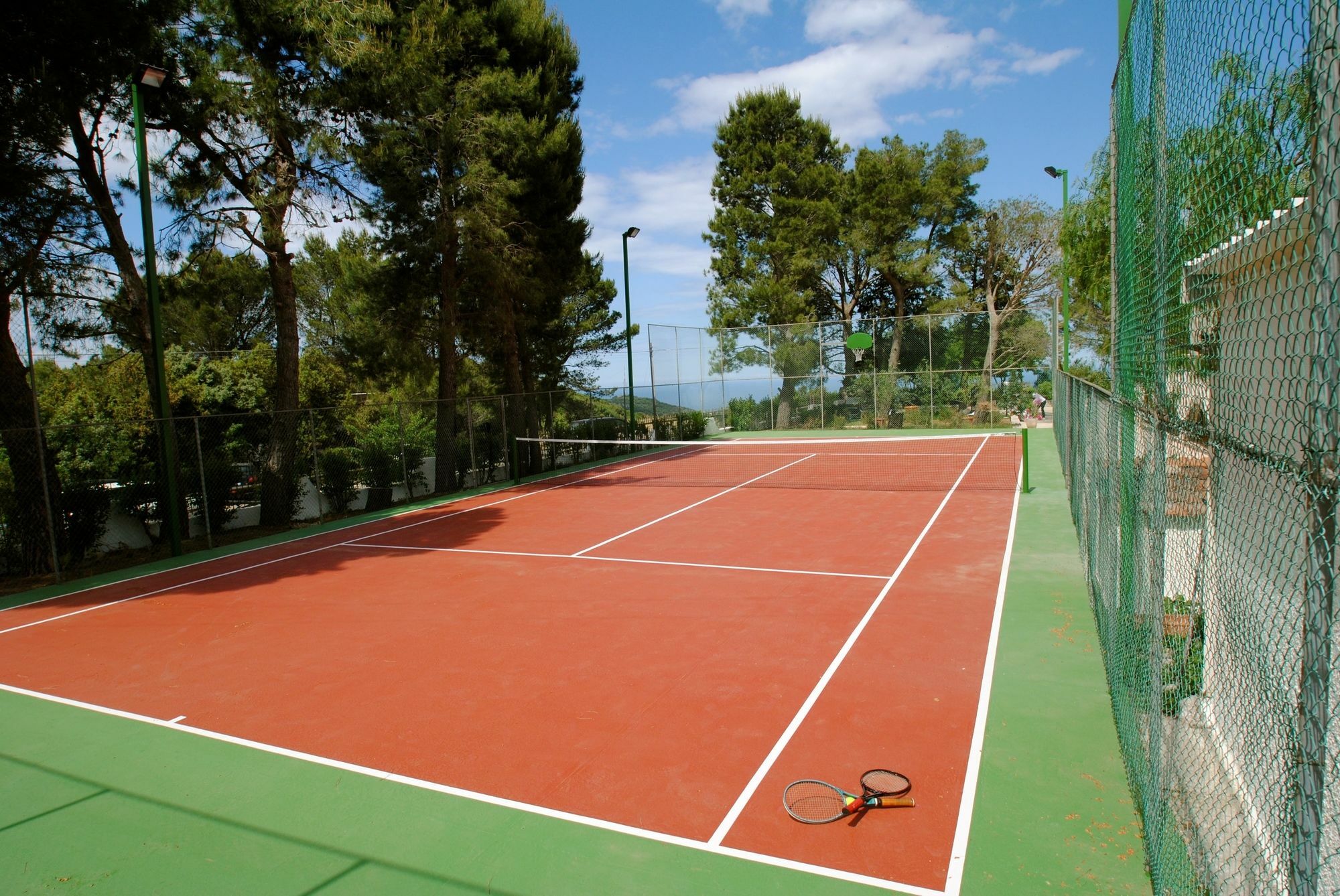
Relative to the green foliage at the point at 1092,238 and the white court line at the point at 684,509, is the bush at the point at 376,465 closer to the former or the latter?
the white court line at the point at 684,509

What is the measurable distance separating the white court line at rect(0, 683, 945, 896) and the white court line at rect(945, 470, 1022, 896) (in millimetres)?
185

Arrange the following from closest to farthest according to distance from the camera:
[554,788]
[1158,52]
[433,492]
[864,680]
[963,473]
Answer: [1158,52] < [554,788] < [864,680] < [963,473] < [433,492]

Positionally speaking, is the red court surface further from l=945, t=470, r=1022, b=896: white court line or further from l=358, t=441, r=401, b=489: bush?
l=358, t=441, r=401, b=489: bush

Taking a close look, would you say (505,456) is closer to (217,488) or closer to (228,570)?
(217,488)

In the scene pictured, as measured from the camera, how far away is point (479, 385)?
29.9 metres

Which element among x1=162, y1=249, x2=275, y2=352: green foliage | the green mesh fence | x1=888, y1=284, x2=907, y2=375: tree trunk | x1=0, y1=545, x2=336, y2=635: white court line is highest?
x1=162, y1=249, x2=275, y2=352: green foliage

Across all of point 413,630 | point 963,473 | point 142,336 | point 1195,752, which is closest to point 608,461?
point 963,473

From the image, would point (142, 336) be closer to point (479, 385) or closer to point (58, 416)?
point (58, 416)

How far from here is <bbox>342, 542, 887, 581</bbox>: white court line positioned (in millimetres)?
9250

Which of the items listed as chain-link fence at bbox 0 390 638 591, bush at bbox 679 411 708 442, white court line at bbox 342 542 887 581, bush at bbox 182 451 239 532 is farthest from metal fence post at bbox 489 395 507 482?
bush at bbox 679 411 708 442

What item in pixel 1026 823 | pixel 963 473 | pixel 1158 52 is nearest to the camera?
pixel 1158 52

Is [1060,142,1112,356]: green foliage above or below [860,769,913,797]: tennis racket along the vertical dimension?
Answer: above

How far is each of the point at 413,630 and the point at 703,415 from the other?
78.5ft

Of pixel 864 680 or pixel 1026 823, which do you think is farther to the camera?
pixel 864 680
